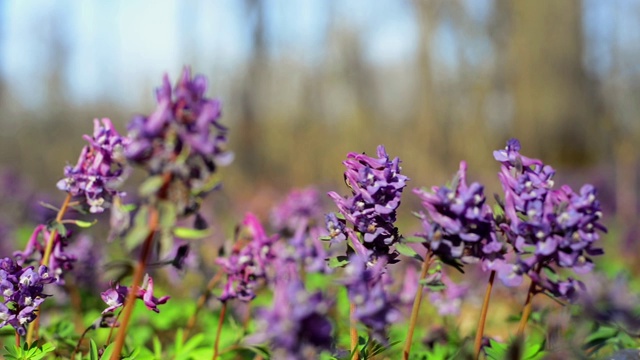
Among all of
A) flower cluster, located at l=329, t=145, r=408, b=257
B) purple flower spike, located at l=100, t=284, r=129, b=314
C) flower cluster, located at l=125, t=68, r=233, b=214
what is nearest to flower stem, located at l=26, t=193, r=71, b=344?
purple flower spike, located at l=100, t=284, r=129, b=314

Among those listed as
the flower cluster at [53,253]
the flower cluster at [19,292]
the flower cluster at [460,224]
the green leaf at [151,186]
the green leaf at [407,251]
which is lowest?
the flower cluster at [19,292]

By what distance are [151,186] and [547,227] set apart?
3.87 feet

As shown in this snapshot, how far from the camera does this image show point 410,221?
36.8 feet

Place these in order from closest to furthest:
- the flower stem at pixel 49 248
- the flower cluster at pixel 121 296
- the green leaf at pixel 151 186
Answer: the green leaf at pixel 151 186 < the flower cluster at pixel 121 296 < the flower stem at pixel 49 248

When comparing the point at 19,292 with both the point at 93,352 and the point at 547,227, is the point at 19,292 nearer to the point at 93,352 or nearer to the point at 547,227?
the point at 93,352

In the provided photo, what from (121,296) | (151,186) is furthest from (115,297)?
(151,186)

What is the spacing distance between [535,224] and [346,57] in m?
19.7

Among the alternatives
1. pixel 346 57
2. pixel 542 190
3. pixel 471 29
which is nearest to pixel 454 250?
pixel 542 190

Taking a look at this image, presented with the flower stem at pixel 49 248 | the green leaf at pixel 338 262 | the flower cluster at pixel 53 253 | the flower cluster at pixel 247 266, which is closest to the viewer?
the green leaf at pixel 338 262

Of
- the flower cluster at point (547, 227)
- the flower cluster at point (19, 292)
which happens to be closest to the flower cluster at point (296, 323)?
the flower cluster at point (547, 227)

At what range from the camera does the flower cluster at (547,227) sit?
1834mm

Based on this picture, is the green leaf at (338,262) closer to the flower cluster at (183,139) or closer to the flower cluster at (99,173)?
the flower cluster at (183,139)

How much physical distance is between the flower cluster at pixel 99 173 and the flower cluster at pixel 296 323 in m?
0.97

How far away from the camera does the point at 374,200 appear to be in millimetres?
2004
